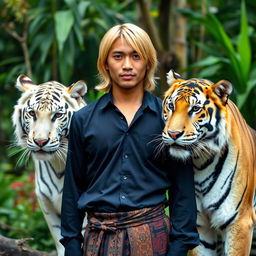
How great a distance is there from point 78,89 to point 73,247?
1.42 meters

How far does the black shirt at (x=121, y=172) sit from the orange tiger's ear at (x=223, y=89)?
1.65 feet

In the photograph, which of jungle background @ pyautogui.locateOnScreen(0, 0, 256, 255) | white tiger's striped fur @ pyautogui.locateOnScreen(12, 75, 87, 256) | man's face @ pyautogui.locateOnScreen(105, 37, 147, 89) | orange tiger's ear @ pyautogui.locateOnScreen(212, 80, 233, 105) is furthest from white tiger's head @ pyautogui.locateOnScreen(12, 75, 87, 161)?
jungle background @ pyautogui.locateOnScreen(0, 0, 256, 255)

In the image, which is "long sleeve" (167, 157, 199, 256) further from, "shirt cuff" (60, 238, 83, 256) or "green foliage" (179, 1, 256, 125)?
"green foliage" (179, 1, 256, 125)

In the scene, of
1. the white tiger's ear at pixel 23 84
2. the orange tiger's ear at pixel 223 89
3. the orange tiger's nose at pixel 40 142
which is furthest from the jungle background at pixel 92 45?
the orange tiger's nose at pixel 40 142

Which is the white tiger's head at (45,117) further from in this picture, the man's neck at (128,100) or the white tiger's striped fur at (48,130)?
the man's neck at (128,100)

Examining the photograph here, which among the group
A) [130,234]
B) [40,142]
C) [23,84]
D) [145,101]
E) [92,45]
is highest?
[145,101]

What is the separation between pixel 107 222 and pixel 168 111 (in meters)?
0.79

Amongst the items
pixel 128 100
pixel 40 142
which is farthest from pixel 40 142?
pixel 128 100

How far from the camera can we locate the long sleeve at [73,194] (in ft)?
10.8

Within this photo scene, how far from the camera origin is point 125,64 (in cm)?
315

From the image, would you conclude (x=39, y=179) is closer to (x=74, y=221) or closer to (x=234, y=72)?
(x=74, y=221)

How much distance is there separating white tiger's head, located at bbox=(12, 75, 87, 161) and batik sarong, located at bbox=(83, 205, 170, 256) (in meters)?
0.98

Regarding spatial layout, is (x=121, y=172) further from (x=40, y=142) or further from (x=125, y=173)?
(x=40, y=142)

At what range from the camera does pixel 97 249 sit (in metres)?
3.14
